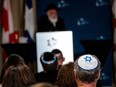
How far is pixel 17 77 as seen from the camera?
7.91 ft

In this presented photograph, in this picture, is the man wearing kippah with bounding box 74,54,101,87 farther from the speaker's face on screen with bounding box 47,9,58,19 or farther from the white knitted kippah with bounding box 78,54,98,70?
the speaker's face on screen with bounding box 47,9,58,19

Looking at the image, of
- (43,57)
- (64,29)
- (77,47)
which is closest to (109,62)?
(77,47)

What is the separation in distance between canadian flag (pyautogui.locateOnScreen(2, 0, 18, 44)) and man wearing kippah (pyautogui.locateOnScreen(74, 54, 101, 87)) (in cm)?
415

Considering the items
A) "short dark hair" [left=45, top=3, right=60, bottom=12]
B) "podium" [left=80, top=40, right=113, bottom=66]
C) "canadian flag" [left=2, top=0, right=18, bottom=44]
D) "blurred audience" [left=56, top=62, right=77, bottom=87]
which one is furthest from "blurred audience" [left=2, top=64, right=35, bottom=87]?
"short dark hair" [left=45, top=3, right=60, bottom=12]

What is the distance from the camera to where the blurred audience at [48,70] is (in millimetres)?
3105

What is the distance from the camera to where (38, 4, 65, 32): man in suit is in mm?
6543

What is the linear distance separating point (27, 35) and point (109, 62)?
6.03 feet

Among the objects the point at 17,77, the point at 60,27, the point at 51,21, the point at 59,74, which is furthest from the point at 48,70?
the point at 51,21

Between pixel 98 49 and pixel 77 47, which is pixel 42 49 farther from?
pixel 98 49

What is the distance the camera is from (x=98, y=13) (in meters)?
6.44

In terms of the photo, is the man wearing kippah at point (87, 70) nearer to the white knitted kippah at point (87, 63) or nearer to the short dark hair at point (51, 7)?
the white knitted kippah at point (87, 63)

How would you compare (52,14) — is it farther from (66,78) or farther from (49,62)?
(66,78)

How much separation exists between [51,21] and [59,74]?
410 centimetres

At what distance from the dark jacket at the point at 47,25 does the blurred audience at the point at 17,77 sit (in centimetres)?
399
